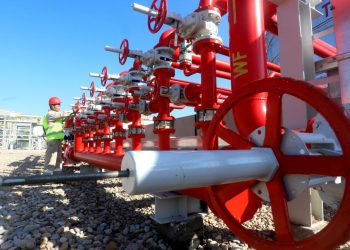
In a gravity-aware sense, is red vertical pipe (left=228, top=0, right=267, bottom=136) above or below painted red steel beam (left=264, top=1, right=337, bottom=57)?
below

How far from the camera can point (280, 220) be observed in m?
0.82

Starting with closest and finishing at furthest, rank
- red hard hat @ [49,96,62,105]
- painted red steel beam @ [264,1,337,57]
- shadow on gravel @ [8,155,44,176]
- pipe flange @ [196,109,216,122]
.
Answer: pipe flange @ [196,109,216,122], painted red steel beam @ [264,1,337,57], shadow on gravel @ [8,155,44,176], red hard hat @ [49,96,62,105]

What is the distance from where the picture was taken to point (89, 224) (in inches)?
→ 74.9

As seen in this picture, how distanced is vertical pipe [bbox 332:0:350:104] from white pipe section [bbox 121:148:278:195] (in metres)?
0.73

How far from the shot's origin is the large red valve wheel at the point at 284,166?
67 cm

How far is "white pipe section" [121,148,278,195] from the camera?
0.65 m

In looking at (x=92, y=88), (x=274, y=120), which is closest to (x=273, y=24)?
(x=274, y=120)

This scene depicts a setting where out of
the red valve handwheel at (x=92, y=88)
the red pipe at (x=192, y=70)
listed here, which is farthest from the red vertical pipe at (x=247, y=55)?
the red valve handwheel at (x=92, y=88)

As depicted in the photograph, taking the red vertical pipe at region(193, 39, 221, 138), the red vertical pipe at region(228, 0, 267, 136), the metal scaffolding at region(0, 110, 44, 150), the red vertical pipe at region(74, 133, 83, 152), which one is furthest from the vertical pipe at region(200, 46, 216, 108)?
the metal scaffolding at region(0, 110, 44, 150)

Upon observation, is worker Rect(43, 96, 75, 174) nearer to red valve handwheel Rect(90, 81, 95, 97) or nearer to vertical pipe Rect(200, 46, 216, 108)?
red valve handwheel Rect(90, 81, 95, 97)

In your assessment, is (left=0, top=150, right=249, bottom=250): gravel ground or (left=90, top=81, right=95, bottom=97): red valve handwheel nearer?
(left=0, top=150, right=249, bottom=250): gravel ground

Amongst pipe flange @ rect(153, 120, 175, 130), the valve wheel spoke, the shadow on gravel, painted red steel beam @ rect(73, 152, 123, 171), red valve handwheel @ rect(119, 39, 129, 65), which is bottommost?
the shadow on gravel

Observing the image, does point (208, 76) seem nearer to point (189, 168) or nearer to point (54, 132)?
point (189, 168)

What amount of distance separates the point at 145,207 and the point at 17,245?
3.41ft
